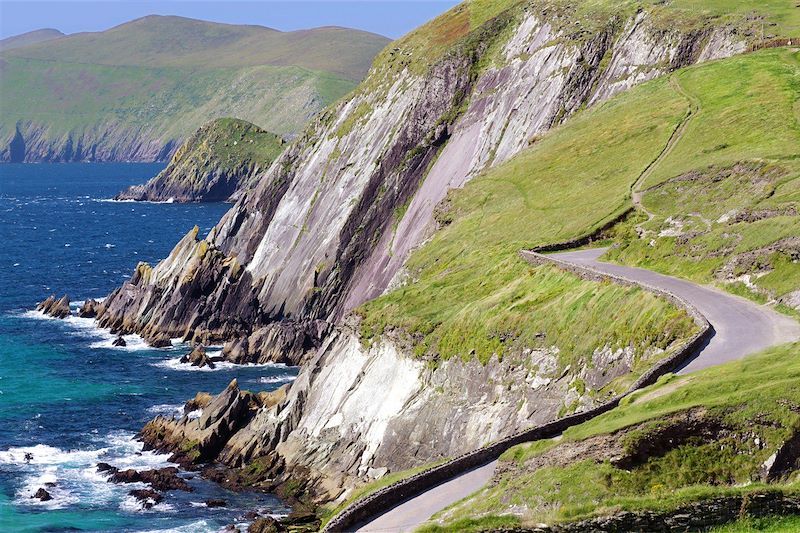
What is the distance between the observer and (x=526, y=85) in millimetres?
117562

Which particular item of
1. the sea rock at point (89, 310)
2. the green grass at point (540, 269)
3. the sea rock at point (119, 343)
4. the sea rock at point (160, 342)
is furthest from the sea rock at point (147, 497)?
the sea rock at point (89, 310)

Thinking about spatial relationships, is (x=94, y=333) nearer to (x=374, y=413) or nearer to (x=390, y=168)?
(x=390, y=168)

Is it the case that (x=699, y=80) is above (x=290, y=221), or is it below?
above

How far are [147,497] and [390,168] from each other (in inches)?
2454

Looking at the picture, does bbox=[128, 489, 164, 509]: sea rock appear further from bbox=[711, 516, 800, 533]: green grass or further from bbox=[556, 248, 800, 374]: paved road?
bbox=[711, 516, 800, 533]: green grass

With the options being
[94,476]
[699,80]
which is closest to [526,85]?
[699,80]

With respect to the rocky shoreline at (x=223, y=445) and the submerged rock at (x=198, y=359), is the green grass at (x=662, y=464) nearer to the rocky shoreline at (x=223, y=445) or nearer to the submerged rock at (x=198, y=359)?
the rocky shoreline at (x=223, y=445)

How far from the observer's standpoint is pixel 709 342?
4734 centimetres

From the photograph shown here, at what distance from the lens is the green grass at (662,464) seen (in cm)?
3488

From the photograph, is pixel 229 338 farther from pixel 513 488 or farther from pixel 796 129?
pixel 513 488

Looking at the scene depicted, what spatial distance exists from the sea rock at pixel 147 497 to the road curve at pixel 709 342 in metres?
30.6

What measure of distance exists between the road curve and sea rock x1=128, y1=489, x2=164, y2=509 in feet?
100

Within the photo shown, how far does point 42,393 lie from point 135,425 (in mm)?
14825

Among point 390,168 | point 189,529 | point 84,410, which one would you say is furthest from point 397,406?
point 390,168
